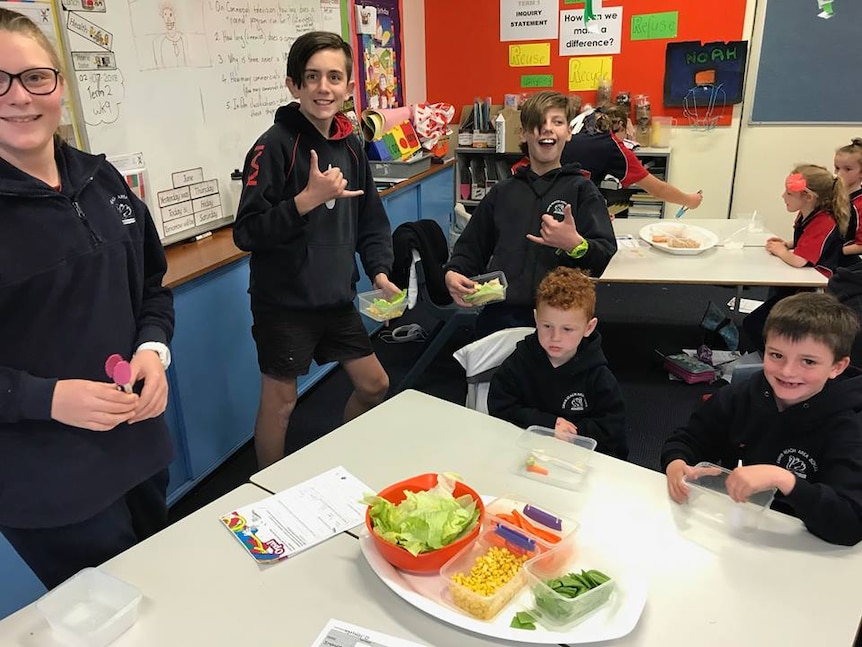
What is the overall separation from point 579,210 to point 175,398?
155 cm

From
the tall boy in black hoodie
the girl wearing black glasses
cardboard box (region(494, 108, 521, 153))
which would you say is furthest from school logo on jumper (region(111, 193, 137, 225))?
cardboard box (region(494, 108, 521, 153))

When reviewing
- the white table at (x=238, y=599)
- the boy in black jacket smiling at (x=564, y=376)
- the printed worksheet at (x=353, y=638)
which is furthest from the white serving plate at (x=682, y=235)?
the printed worksheet at (x=353, y=638)

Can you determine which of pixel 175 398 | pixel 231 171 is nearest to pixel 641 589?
pixel 175 398

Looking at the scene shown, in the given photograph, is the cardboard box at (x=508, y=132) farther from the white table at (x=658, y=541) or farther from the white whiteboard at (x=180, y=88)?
the white table at (x=658, y=541)

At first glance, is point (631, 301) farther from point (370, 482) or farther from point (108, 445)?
point (108, 445)

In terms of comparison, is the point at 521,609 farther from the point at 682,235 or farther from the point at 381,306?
the point at 682,235

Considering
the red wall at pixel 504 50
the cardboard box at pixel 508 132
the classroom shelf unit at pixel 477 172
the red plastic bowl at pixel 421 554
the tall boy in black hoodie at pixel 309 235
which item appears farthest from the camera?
the classroom shelf unit at pixel 477 172

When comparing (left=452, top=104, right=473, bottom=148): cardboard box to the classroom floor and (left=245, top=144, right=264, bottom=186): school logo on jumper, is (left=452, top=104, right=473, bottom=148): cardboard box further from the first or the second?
(left=245, top=144, right=264, bottom=186): school logo on jumper

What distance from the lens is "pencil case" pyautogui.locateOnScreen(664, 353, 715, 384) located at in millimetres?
3309

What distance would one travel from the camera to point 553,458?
1.44 metres

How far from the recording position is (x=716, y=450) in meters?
1.61

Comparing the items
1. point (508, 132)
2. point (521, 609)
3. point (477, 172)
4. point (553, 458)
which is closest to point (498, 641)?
point (521, 609)

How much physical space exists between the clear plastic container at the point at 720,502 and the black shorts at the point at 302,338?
1.25 meters

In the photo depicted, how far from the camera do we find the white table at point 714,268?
8.89 feet
